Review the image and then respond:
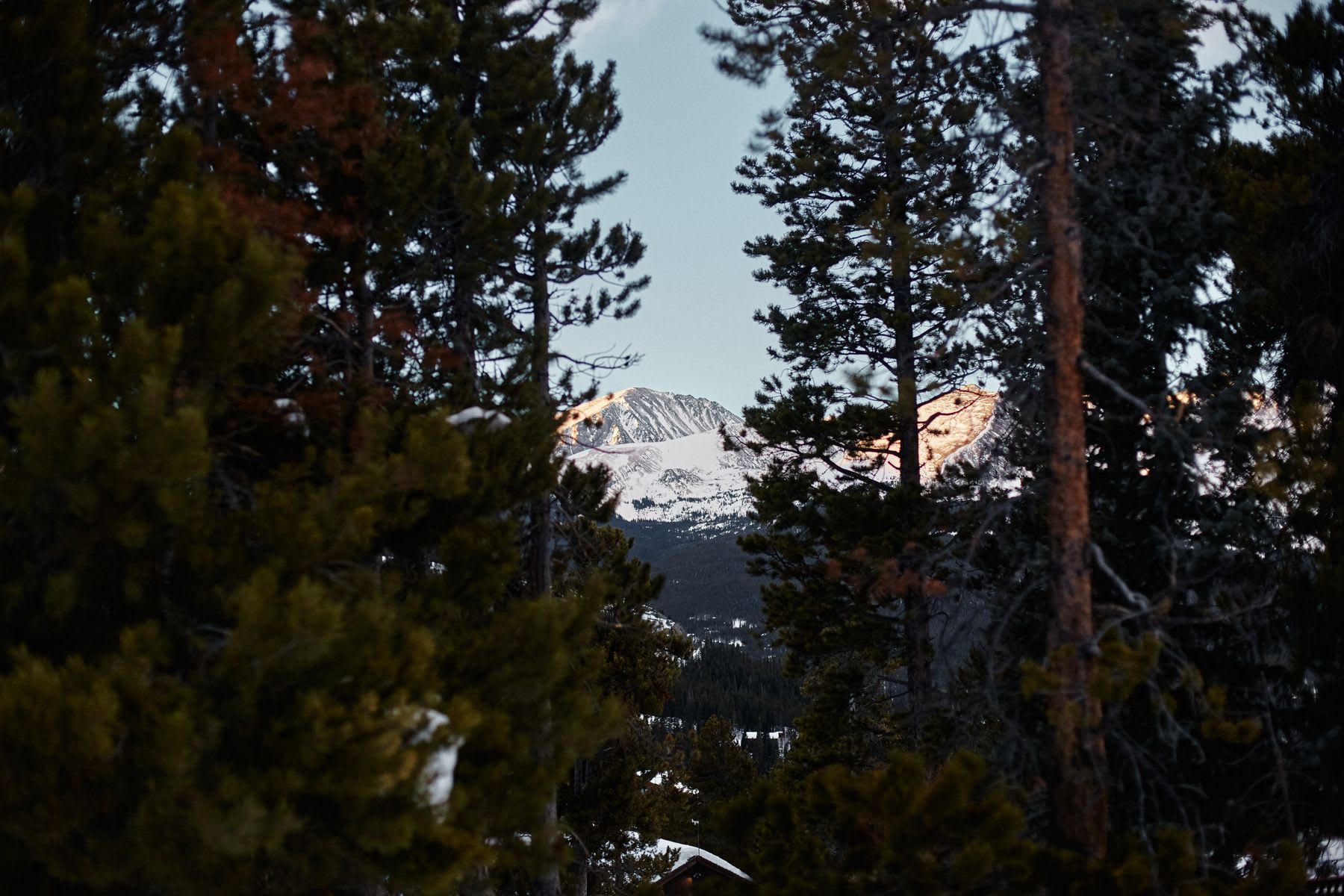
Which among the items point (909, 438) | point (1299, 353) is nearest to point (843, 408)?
point (909, 438)

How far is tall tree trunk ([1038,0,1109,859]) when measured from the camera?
561 cm

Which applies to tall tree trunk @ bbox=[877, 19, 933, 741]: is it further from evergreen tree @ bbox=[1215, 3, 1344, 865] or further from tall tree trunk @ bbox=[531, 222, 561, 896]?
tall tree trunk @ bbox=[531, 222, 561, 896]

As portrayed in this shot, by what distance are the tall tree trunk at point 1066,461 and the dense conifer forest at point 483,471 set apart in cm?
3

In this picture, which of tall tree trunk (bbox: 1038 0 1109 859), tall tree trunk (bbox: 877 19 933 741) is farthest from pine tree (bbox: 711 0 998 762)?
tall tree trunk (bbox: 1038 0 1109 859)

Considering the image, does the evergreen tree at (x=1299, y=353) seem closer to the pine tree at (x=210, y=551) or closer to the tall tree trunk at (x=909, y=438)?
the tall tree trunk at (x=909, y=438)

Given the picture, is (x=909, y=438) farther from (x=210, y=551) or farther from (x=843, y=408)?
(x=210, y=551)

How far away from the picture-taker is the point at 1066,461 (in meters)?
6.03

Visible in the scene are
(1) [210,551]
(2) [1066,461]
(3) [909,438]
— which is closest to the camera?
(1) [210,551]

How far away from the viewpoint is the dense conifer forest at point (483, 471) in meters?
4.87

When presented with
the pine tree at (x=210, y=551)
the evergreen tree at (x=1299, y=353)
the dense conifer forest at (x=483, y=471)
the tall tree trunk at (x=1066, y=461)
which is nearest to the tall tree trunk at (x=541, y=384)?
the dense conifer forest at (x=483, y=471)

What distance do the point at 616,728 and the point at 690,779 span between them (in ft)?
97.9

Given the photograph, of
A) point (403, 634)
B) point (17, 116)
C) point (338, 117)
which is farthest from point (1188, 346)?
point (17, 116)

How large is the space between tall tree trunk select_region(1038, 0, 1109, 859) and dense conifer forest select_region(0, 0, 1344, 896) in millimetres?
34

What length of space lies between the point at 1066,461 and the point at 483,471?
14.6 feet
